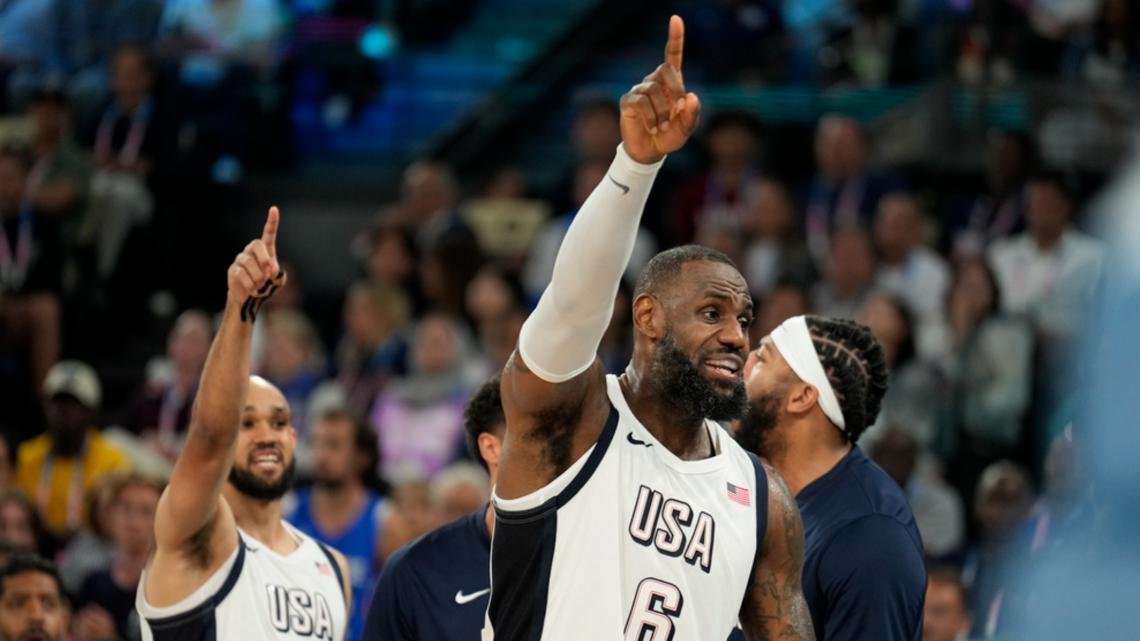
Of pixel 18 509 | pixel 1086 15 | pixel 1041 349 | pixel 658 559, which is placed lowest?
pixel 18 509

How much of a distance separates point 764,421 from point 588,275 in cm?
192

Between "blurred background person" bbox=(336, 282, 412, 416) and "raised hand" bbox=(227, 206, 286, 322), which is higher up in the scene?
"raised hand" bbox=(227, 206, 286, 322)

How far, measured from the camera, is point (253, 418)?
6.78m

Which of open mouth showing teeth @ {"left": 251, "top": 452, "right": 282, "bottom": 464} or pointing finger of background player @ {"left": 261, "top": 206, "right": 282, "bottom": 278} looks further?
Answer: open mouth showing teeth @ {"left": 251, "top": 452, "right": 282, "bottom": 464}

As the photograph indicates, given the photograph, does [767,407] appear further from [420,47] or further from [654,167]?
[420,47]

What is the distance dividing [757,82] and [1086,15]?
251cm

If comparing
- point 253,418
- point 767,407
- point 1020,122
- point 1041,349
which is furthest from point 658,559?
point 1020,122

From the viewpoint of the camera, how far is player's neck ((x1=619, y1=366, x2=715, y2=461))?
5211 millimetres

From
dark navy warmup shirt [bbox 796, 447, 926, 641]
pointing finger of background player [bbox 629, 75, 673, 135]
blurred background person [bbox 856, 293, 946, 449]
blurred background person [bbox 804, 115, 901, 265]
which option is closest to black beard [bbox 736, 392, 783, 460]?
dark navy warmup shirt [bbox 796, 447, 926, 641]

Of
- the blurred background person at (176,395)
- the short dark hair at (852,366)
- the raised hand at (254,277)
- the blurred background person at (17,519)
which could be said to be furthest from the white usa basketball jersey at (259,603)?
→ the blurred background person at (176,395)

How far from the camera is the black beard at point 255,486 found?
22.0ft

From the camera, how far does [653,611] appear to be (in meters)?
5.00

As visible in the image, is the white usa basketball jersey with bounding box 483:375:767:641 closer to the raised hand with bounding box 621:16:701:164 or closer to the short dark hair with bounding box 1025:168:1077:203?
the raised hand with bounding box 621:16:701:164

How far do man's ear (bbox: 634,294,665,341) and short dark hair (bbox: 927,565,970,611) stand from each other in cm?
374
